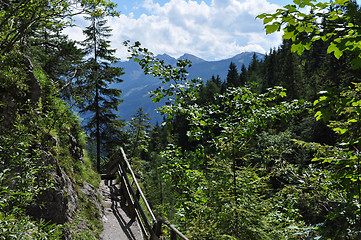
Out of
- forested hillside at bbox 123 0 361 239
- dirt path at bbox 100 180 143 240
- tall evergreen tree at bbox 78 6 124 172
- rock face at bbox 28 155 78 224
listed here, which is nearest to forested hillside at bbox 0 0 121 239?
rock face at bbox 28 155 78 224

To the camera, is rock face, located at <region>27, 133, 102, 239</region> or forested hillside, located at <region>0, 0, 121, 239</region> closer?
forested hillside, located at <region>0, 0, 121, 239</region>

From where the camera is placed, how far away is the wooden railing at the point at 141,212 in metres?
5.32

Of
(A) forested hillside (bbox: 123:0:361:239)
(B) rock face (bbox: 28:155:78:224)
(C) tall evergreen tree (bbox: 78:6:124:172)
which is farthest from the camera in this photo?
(C) tall evergreen tree (bbox: 78:6:124:172)

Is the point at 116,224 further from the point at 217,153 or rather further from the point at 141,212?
the point at 217,153

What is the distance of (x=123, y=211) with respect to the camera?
9.13 m

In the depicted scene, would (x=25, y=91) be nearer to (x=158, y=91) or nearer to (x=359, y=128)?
(x=158, y=91)

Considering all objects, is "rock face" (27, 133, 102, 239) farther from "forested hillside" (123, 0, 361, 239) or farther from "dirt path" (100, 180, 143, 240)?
"forested hillside" (123, 0, 361, 239)

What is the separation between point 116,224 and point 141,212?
163cm

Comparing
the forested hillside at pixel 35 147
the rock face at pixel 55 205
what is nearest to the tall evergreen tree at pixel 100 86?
the forested hillside at pixel 35 147

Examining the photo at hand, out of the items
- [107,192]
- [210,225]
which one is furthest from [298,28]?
[107,192]

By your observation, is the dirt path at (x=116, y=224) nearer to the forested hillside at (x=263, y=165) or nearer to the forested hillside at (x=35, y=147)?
the forested hillside at (x=35, y=147)

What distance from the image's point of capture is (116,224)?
25.8 ft

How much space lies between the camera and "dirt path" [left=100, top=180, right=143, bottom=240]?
7.18 meters

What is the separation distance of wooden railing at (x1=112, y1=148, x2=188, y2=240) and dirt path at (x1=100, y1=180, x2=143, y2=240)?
329 millimetres
